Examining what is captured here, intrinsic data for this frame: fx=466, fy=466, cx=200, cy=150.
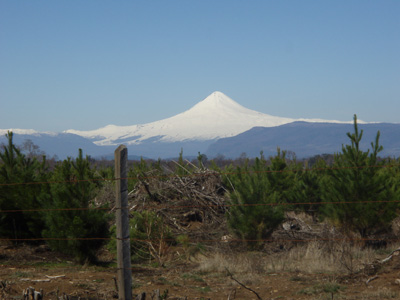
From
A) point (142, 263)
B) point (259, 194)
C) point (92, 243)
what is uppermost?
point (259, 194)

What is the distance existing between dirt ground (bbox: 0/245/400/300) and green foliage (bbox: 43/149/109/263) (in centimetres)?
46

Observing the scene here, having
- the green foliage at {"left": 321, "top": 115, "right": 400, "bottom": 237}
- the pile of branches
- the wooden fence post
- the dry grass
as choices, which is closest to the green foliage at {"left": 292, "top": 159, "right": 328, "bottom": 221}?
the pile of branches

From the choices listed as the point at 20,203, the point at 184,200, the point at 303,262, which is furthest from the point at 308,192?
the point at 20,203

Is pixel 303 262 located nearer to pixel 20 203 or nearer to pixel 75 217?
pixel 75 217

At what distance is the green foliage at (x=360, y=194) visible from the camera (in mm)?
12695

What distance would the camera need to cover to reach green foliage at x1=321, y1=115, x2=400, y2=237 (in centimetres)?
1270

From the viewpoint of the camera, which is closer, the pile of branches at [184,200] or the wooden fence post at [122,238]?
the wooden fence post at [122,238]

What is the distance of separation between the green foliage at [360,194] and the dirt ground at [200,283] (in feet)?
13.5

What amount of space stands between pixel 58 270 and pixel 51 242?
1.00m

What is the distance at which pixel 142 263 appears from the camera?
1159cm

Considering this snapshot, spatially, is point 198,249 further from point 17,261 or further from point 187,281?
point 17,261

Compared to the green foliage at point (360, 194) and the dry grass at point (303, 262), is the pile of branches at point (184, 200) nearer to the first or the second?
the green foliage at point (360, 194)

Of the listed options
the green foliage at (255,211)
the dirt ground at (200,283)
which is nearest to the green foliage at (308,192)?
the green foliage at (255,211)

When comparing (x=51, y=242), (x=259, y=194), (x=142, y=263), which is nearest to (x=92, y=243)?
(x=51, y=242)
